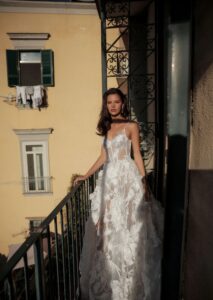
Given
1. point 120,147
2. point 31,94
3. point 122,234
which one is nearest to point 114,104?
point 120,147

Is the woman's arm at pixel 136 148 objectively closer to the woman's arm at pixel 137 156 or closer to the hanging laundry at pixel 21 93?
the woman's arm at pixel 137 156

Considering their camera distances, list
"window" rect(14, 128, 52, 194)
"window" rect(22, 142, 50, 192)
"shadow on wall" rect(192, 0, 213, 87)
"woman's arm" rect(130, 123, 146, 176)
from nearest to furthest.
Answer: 1. "shadow on wall" rect(192, 0, 213, 87)
2. "woman's arm" rect(130, 123, 146, 176)
3. "window" rect(14, 128, 52, 194)
4. "window" rect(22, 142, 50, 192)

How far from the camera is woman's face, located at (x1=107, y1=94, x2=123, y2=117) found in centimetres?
261

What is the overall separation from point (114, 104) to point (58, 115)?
24.4ft

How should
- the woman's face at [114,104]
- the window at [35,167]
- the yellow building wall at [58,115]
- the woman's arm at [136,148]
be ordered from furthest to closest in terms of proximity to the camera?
1. the window at [35,167]
2. the yellow building wall at [58,115]
3. the woman's face at [114,104]
4. the woman's arm at [136,148]

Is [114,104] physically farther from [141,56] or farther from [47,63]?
[47,63]

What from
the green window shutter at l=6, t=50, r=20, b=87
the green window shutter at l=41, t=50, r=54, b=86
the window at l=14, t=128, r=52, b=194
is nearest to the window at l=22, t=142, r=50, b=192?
the window at l=14, t=128, r=52, b=194

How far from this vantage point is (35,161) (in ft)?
33.3

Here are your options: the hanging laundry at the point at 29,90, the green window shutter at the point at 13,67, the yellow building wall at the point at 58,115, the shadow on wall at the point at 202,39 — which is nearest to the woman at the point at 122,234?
the shadow on wall at the point at 202,39

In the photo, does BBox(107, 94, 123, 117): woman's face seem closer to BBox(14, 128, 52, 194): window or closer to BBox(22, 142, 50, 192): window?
BBox(14, 128, 52, 194): window

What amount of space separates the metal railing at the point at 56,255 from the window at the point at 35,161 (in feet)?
24.3

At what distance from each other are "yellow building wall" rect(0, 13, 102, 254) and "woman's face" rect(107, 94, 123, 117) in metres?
7.07

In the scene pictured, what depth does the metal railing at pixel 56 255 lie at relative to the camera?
0.95 m

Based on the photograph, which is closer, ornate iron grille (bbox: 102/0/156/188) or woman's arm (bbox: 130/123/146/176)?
woman's arm (bbox: 130/123/146/176)
